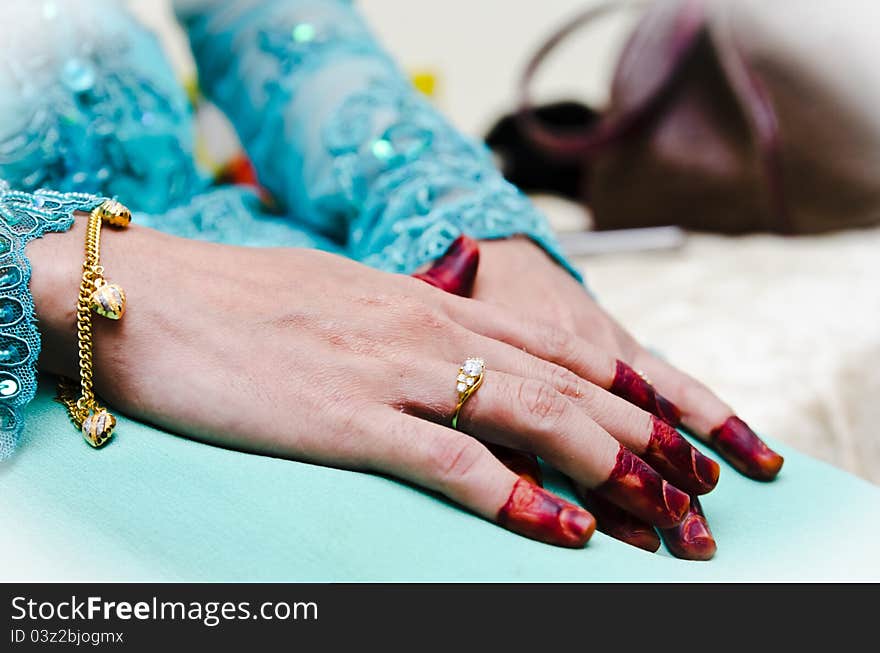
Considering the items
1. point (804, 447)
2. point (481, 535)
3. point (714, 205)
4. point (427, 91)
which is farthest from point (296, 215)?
point (427, 91)

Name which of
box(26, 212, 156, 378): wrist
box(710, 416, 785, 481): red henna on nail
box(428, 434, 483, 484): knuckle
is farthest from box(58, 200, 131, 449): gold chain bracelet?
box(710, 416, 785, 481): red henna on nail

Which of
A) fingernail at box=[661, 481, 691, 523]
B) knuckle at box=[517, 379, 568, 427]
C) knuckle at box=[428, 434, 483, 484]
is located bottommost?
fingernail at box=[661, 481, 691, 523]

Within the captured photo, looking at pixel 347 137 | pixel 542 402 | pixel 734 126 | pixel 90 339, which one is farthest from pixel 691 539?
pixel 734 126

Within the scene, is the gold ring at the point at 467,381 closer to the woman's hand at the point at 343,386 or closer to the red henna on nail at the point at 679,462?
the woman's hand at the point at 343,386

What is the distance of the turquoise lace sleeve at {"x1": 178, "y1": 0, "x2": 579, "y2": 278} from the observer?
2.49 feet

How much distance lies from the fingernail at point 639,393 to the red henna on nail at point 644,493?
0.31 ft

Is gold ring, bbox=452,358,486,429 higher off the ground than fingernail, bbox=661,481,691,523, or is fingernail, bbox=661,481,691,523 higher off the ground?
gold ring, bbox=452,358,486,429

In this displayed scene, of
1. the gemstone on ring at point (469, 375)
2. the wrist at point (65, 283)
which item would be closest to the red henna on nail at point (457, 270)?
the gemstone on ring at point (469, 375)

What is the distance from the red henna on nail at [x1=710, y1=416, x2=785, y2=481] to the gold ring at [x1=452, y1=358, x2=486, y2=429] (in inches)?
8.6

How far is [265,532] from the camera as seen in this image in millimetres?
462

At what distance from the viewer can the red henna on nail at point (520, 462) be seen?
53 cm

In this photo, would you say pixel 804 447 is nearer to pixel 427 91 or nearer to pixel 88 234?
pixel 88 234

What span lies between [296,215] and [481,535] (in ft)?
1.69

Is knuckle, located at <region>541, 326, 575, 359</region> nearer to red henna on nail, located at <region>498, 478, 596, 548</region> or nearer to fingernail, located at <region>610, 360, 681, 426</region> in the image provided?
fingernail, located at <region>610, 360, 681, 426</region>
